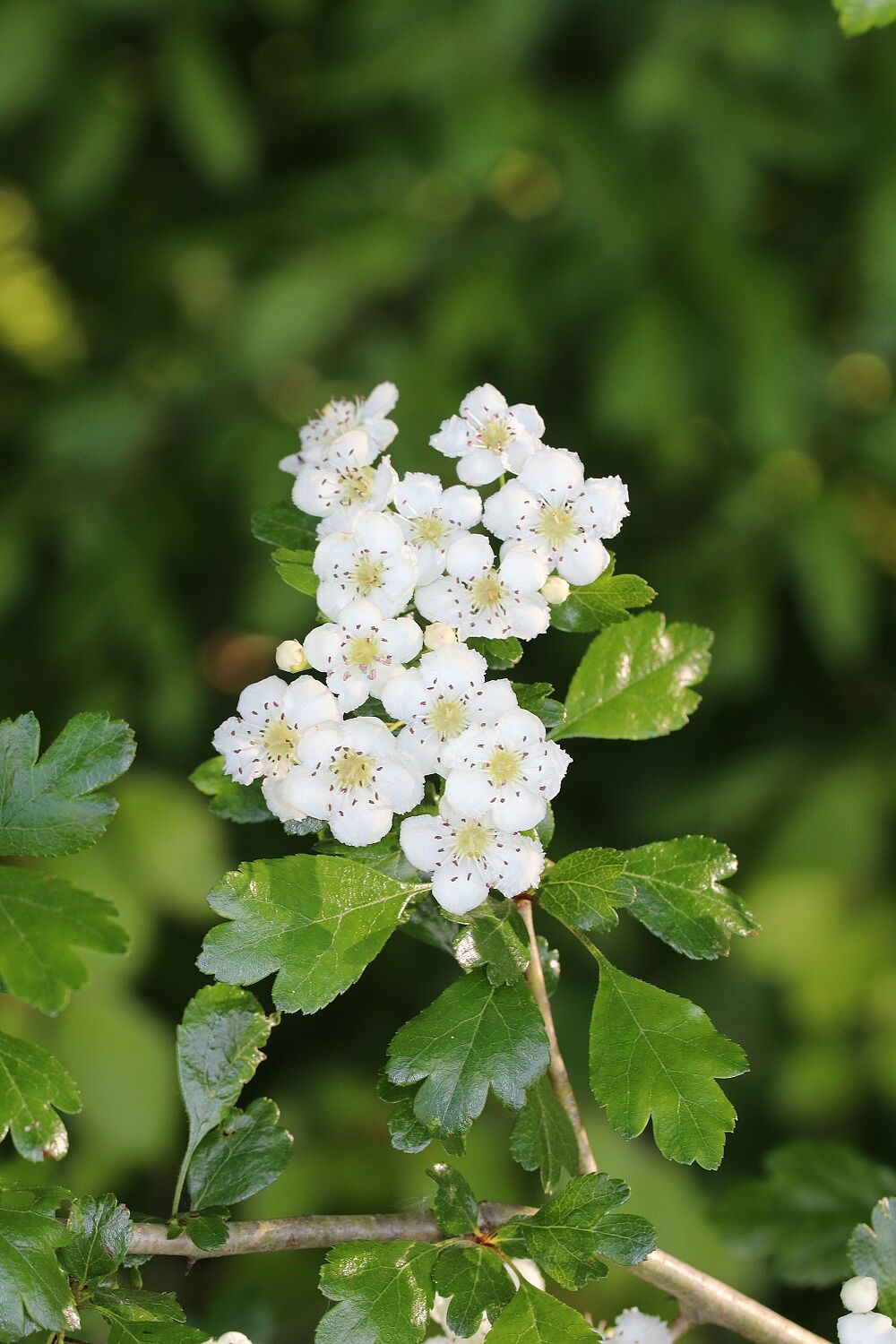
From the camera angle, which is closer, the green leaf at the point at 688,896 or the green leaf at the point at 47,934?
the green leaf at the point at 47,934

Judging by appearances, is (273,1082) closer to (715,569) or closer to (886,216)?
(715,569)

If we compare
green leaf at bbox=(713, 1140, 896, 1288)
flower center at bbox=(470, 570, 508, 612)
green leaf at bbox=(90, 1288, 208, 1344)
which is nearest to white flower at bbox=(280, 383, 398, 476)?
flower center at bbox=(470, 570, 508, 612)

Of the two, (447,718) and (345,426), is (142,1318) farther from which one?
(345,426)

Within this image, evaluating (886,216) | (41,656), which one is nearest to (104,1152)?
(41,656)

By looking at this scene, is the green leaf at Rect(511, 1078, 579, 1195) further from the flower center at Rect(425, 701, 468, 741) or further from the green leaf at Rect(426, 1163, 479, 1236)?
the flower center at Rect(425, 701, 468, 741)

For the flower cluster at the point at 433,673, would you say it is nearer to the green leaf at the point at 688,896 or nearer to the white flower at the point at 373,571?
the white flower at the point at 373,571

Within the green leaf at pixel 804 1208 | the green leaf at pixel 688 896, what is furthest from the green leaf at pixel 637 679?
the green leaf at pixel 804 1208

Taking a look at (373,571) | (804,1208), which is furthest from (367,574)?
(804,1208)
